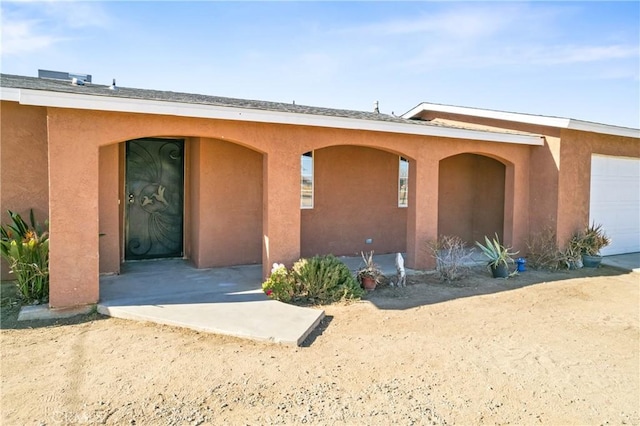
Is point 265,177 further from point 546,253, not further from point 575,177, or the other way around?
point 575,177

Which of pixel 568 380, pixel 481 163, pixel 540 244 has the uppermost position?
pixel 481 163

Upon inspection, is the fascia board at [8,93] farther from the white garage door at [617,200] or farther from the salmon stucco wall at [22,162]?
the white garage door at [617,200]

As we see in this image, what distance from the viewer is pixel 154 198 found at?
371 inches

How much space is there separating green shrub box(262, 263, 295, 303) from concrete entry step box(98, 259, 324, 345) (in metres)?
0.16

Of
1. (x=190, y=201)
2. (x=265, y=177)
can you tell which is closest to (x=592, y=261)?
(x=265, y=177)

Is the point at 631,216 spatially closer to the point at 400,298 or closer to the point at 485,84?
the point at 485,84

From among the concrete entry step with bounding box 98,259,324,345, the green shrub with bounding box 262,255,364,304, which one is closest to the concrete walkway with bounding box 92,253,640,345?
the concrete entry step with bounding box 98,259,324,345

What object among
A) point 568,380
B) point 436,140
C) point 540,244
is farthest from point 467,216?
point 568,380

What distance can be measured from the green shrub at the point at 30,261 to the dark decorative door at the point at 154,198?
2.68 meters

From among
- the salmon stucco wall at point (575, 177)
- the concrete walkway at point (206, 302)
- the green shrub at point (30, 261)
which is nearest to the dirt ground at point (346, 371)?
Result: the concrete walkway at point (206, 302)

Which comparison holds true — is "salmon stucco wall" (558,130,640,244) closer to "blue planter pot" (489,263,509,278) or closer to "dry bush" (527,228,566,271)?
"dry bush" (527,228,566,271)

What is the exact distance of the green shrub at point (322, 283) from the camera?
7.07 meters

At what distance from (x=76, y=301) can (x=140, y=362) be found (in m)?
2.31

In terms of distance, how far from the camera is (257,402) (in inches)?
150
